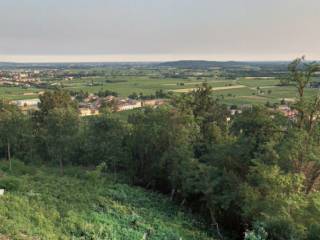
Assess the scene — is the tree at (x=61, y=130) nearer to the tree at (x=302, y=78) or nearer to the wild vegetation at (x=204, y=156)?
the wild vegetation at (x=204, y=156)

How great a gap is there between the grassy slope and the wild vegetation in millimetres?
207

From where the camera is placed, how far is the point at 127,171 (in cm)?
3347

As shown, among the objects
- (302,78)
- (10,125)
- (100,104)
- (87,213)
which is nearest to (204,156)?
(302,78)

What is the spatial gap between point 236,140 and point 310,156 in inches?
203

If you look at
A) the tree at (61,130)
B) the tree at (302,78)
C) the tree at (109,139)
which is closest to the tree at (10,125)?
the tree at (61,130)

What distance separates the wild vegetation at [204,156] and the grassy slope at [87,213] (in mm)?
207

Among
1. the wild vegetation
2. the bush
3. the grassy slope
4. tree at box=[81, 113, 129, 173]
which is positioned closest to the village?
the wild vegetation

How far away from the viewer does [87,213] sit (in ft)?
61.2

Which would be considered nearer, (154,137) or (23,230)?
(23,230)

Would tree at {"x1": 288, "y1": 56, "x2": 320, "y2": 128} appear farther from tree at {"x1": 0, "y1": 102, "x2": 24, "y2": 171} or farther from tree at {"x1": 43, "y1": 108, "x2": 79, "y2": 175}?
tree at {"x1": 0, "y1": 102, "x2": 24, "y2": 171}

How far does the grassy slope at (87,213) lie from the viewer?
15.0 meters

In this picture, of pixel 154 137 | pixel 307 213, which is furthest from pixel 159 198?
pixel 307 213

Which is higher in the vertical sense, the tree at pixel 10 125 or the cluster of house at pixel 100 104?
the tree at pixel 10 125

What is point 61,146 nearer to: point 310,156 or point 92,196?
point 92,196
